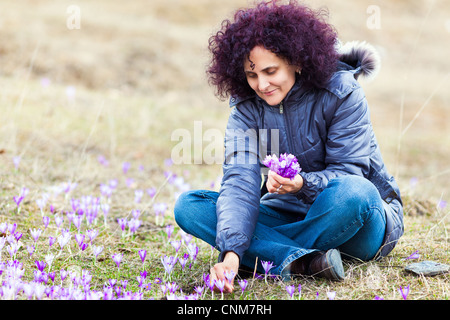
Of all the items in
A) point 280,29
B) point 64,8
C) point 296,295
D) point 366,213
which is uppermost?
point 64,8

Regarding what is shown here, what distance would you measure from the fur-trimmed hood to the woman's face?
46 centimetres

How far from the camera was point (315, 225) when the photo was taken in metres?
2.95

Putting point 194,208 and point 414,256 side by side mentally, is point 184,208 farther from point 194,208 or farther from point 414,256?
point 414,256

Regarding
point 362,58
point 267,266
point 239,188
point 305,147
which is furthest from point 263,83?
point 267,266

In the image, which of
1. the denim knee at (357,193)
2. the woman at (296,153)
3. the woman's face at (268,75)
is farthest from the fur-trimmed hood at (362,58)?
the denim knee at (357,193)

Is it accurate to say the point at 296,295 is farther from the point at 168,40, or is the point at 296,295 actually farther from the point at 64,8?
the point at 64,8

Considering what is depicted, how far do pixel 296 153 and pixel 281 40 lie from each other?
2.12ft

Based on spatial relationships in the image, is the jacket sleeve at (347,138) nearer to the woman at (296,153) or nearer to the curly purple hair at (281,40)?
the woman at (296,153)

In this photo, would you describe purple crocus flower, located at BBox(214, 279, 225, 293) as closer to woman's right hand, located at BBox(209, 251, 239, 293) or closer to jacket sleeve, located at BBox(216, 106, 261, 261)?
woman's right hand, located at BBox(209, 251, 239, 293)

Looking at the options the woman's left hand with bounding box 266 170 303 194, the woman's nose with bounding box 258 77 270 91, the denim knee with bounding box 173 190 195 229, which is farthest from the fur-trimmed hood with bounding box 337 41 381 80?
the denim knee with bounding box 173 190 195 229

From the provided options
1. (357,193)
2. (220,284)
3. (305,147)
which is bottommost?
(220,284)
